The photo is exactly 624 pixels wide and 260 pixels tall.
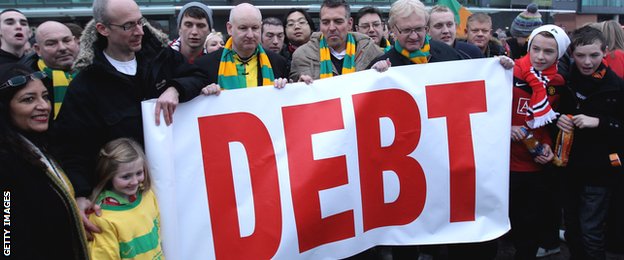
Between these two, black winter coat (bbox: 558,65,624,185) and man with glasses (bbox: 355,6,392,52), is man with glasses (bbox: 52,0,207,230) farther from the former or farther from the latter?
man with glasses (bbox: 355,6,392,52)

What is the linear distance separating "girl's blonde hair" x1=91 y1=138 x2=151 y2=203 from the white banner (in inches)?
5.6

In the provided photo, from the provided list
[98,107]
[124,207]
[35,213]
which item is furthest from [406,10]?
[35,213]

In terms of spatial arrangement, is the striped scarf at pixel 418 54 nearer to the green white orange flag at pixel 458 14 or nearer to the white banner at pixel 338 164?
the white banner at pixel 338 164

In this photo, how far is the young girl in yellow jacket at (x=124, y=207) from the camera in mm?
2314

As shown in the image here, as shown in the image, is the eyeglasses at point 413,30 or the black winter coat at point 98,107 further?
the eyeglasses at point 413,30

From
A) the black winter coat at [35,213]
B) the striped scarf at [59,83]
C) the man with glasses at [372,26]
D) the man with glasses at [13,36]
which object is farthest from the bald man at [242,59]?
the man with glasses at [13,36]

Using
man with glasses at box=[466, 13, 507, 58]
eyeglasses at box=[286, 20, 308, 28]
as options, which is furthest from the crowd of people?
man with glasses at box=[466, 13, 507, 58]

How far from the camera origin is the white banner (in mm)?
2736

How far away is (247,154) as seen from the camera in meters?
2.83

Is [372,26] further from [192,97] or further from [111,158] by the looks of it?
[111,158]

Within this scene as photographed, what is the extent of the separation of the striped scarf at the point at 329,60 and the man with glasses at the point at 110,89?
1.14 m

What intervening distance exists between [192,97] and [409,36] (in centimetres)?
140

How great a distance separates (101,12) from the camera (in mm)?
2645

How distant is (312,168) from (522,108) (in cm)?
151
